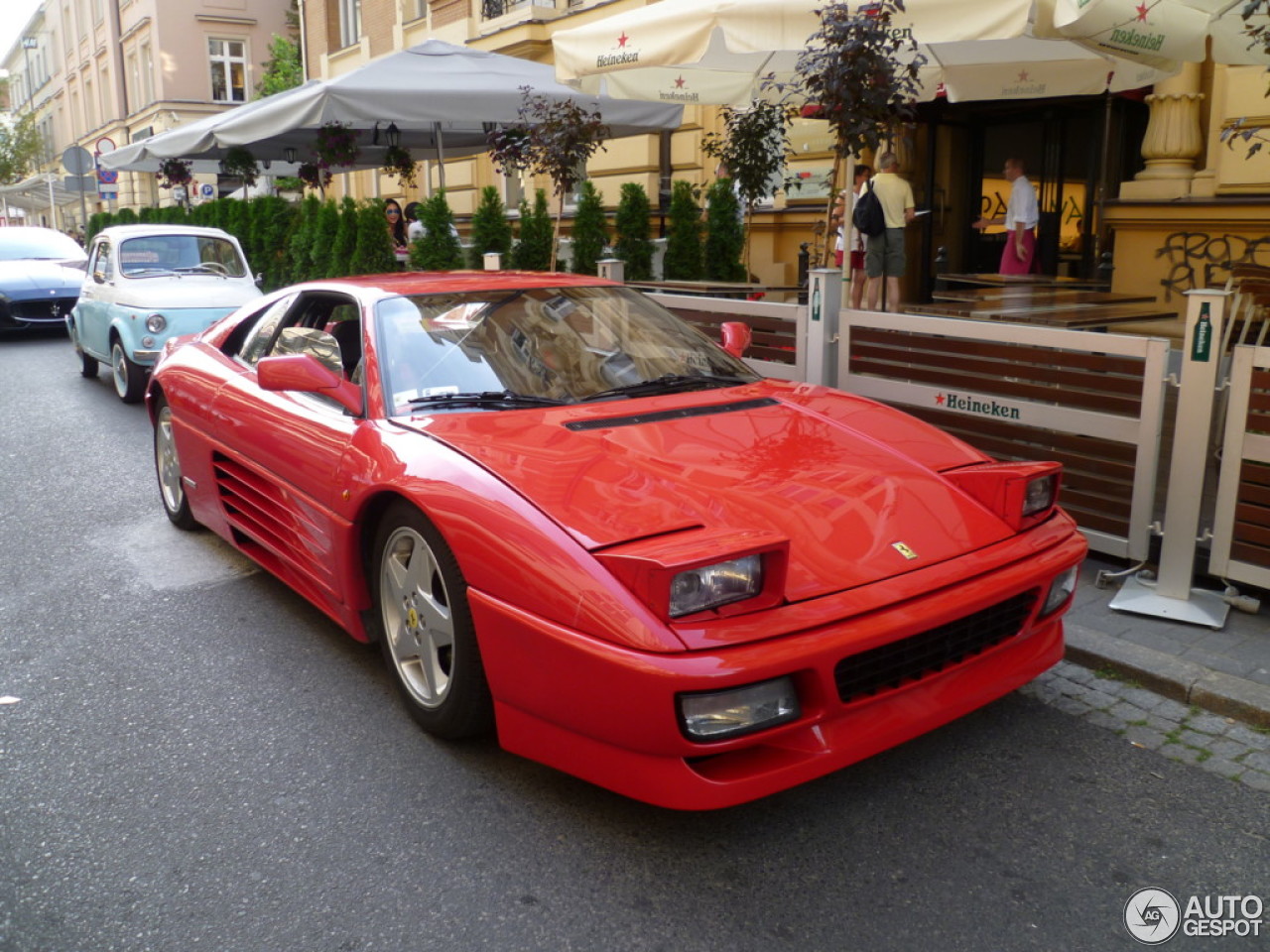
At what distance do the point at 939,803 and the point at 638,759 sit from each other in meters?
0.93

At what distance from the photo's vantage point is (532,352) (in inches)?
157

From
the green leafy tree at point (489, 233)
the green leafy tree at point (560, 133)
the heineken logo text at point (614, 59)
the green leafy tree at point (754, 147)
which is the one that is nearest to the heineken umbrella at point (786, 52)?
the heineken logo text at point (614, 59)

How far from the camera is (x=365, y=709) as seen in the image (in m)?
3.71

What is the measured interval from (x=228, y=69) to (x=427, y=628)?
4331 centimetres

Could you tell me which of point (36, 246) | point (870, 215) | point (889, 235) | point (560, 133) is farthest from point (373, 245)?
point (36, 246)

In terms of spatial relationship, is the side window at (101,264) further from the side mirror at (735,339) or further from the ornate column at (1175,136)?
the ornate column at (1175,136)

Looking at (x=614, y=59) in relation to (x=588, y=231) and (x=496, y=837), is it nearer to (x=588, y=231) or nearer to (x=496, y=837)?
(x=588, y=231)

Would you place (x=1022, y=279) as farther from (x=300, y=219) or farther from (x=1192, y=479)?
(x=300, y=219)

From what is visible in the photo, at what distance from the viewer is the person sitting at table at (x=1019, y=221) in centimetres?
1127

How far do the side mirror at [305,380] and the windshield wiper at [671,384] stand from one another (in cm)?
81

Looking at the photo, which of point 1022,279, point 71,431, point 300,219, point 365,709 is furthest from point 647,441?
point 300,219

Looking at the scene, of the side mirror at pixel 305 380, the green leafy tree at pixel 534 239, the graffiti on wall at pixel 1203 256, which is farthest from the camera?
the green leafy tree at pixel 534 239

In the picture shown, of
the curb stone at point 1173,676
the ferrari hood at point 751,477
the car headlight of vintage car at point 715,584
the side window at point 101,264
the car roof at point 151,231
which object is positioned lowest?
the curb stone at point 1173,676

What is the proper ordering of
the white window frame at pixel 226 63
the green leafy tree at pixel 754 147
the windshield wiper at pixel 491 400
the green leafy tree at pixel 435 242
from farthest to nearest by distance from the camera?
1. the white window frame at pixel 226 63
2. the green leafy tree at pixel 435 242
3. the green leafy tree at pixel 754 147
4. the windshield wiper at pixel 491 400
